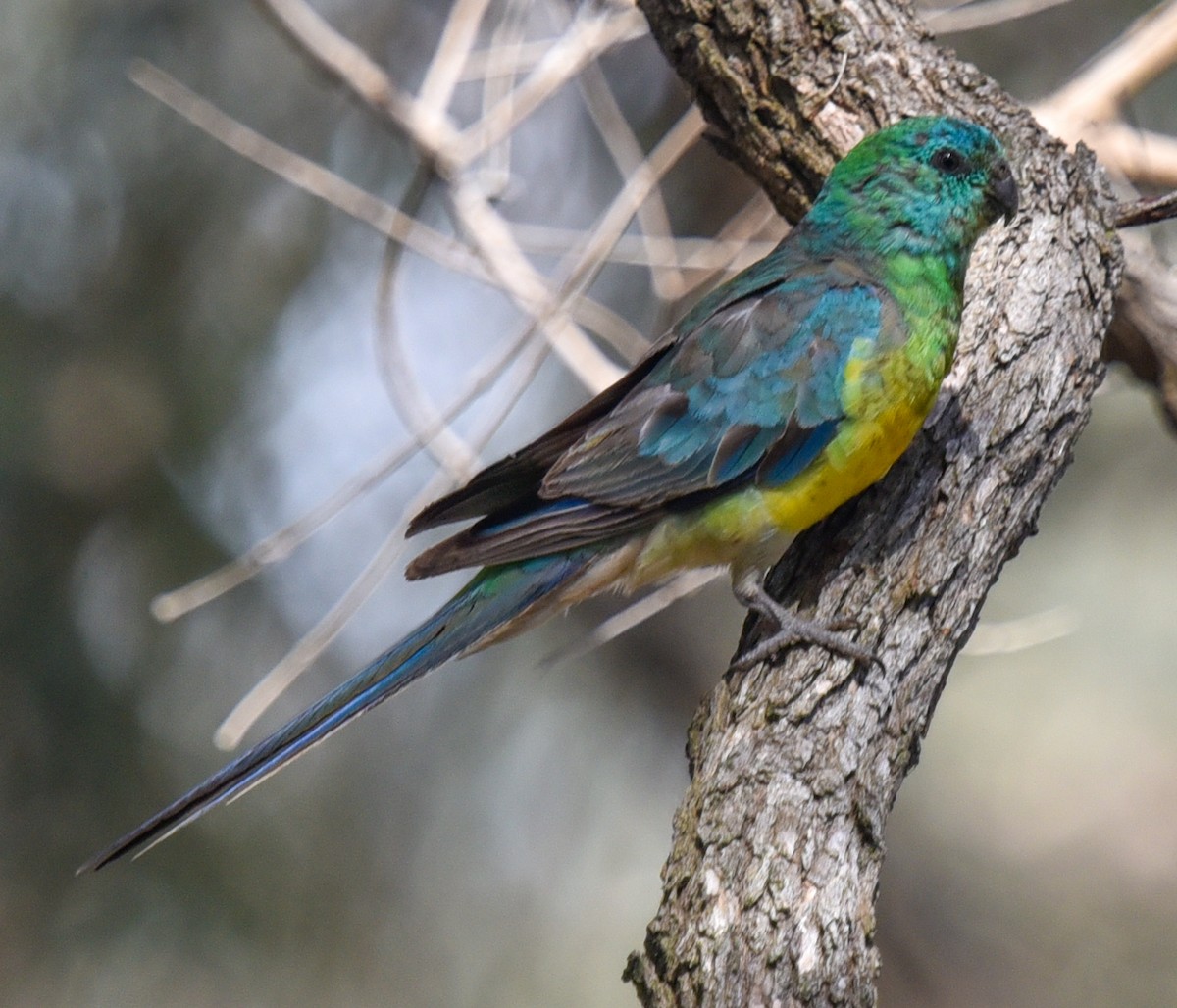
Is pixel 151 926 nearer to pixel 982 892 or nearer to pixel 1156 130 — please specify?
pixel 982 892

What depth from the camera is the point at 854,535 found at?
3674mm

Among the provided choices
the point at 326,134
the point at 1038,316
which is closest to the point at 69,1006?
the point at 326,134

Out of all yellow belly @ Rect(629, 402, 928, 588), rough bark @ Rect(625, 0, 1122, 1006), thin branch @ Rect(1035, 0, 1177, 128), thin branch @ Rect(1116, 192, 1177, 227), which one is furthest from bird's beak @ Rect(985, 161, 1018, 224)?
thin branch @ Rect(1035, 0, 1177, 128)

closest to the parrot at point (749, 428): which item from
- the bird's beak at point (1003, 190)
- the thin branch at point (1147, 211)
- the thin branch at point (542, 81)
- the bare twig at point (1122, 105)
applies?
the bird's beak at point (1003, 190)

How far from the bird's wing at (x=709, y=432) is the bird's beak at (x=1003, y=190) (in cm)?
46

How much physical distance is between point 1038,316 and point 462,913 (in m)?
5.10

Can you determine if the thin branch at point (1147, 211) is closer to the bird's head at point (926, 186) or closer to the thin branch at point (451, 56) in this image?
the bird's head at point (926, 186)

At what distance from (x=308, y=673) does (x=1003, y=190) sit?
15.9 ft

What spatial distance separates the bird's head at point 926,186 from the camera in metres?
3.87

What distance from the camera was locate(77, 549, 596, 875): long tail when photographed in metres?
3.24

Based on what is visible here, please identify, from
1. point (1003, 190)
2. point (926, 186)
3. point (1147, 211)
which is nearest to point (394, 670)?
point (926, 186)

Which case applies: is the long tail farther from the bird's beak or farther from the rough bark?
the bird's beak

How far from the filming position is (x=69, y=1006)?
19.6ft

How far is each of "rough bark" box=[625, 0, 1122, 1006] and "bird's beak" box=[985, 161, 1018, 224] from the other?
0.50 ft
